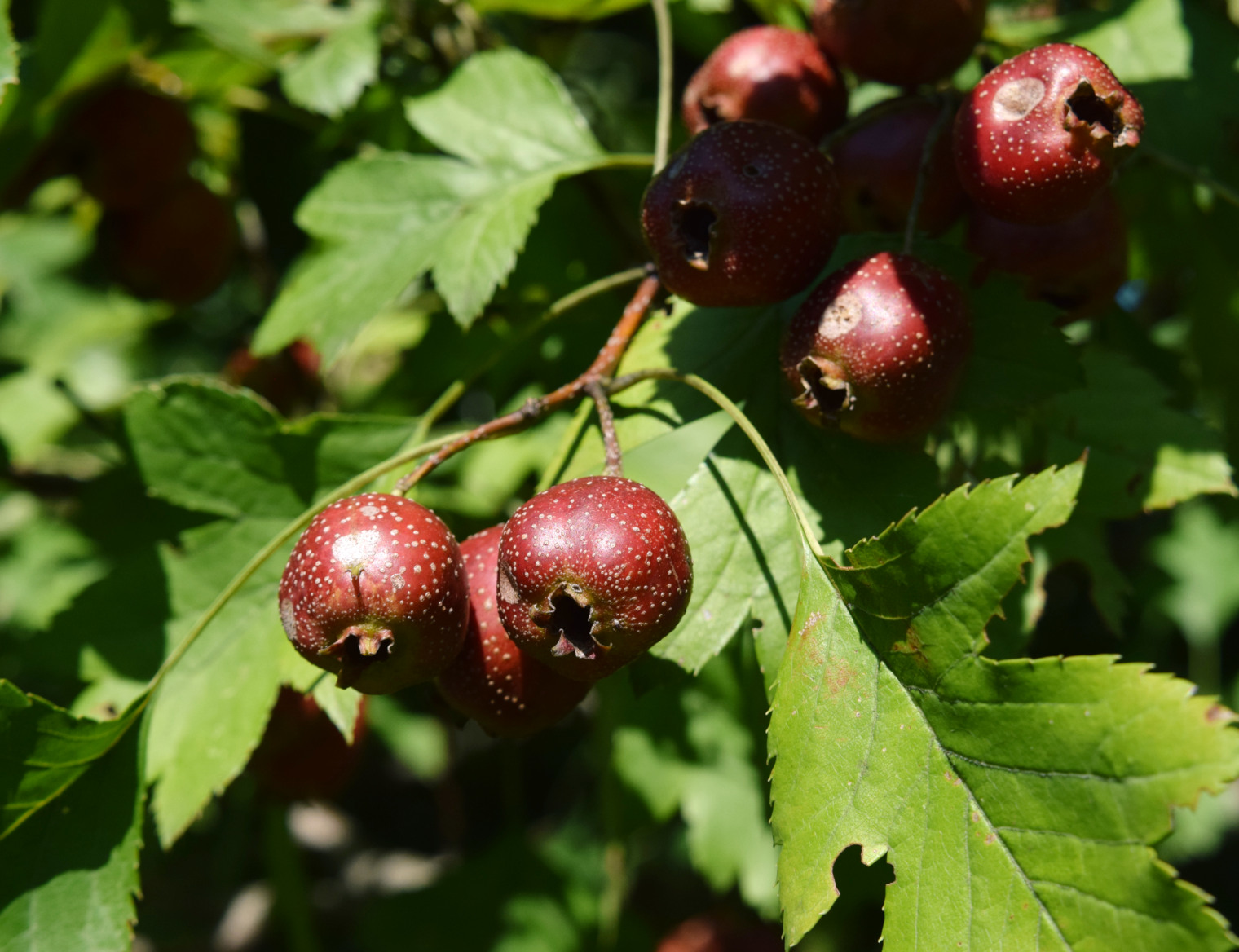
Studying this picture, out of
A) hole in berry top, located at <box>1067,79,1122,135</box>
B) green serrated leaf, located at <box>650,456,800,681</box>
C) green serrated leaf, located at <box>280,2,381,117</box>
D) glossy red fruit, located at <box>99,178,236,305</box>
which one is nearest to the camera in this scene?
hole in berry top, located at <box>1067,79,1122,135</box>

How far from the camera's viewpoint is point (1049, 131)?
133cm

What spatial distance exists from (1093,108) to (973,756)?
2.72 feet

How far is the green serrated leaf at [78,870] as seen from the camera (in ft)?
5.01

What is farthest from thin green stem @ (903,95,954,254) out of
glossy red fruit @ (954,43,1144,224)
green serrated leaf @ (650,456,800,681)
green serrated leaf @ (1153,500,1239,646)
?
green serrated leaf @ (1153,500,1239,646)

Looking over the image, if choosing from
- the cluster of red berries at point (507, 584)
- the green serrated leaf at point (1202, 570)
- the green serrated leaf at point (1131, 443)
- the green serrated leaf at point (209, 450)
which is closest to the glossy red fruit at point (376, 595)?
the cluster of red berries at point (507, 584)

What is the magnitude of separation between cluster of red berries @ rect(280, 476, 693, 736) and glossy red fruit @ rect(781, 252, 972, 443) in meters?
0.29

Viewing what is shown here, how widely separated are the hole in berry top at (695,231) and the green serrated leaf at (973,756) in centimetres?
44

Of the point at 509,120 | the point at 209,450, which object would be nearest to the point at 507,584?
the point at 209,450

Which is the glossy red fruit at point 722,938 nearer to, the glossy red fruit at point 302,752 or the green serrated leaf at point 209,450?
the glossy red fruit at point 302,752

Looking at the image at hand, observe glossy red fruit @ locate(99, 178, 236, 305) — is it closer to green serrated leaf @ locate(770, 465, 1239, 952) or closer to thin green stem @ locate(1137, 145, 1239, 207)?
green serrated leaf @ locate(770, 465, 1239, 952)

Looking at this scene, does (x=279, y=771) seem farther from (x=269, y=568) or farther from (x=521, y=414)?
(x=521, y=414)

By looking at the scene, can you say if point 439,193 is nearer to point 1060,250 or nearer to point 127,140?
point 127,140

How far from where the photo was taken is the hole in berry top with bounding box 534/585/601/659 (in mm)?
1197

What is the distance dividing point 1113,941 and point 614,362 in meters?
1.00
